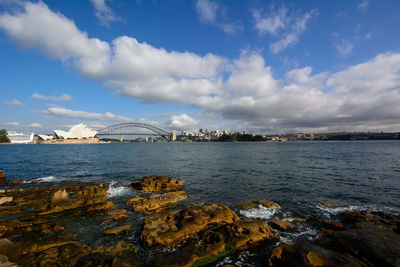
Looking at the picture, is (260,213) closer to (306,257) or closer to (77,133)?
(306,257)

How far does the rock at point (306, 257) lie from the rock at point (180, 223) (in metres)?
2.74

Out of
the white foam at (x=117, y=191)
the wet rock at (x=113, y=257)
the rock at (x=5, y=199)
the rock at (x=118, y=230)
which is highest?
the rock at (x=5, y=199)

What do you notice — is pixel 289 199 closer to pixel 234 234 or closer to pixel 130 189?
pixel 234 234

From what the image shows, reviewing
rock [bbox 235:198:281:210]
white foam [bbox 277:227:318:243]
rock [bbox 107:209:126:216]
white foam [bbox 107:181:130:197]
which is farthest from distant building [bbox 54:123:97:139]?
white foam [bbox 277:227:318:243]

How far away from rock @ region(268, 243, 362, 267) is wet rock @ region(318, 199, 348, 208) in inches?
270

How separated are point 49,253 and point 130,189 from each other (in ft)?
28.5

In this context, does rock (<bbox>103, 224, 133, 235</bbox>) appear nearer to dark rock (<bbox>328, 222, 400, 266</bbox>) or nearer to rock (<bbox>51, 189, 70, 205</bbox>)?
rock (<bbox>51, 189, 70, 205</bbox>)

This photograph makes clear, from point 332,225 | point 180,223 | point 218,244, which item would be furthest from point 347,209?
point 180,223

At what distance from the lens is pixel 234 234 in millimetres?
6250

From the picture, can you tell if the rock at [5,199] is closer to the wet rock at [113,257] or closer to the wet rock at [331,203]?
the wet rock at [113,257]

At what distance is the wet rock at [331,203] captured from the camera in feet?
33.6

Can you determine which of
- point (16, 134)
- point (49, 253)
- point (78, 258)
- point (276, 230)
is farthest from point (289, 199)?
point (16, 134)

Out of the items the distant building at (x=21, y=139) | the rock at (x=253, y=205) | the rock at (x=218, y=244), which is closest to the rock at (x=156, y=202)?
the rock at (x=253, y=205)

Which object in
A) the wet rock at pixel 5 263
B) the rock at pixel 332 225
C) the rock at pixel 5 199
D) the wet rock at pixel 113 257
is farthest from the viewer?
the rock at pixel 5 199
